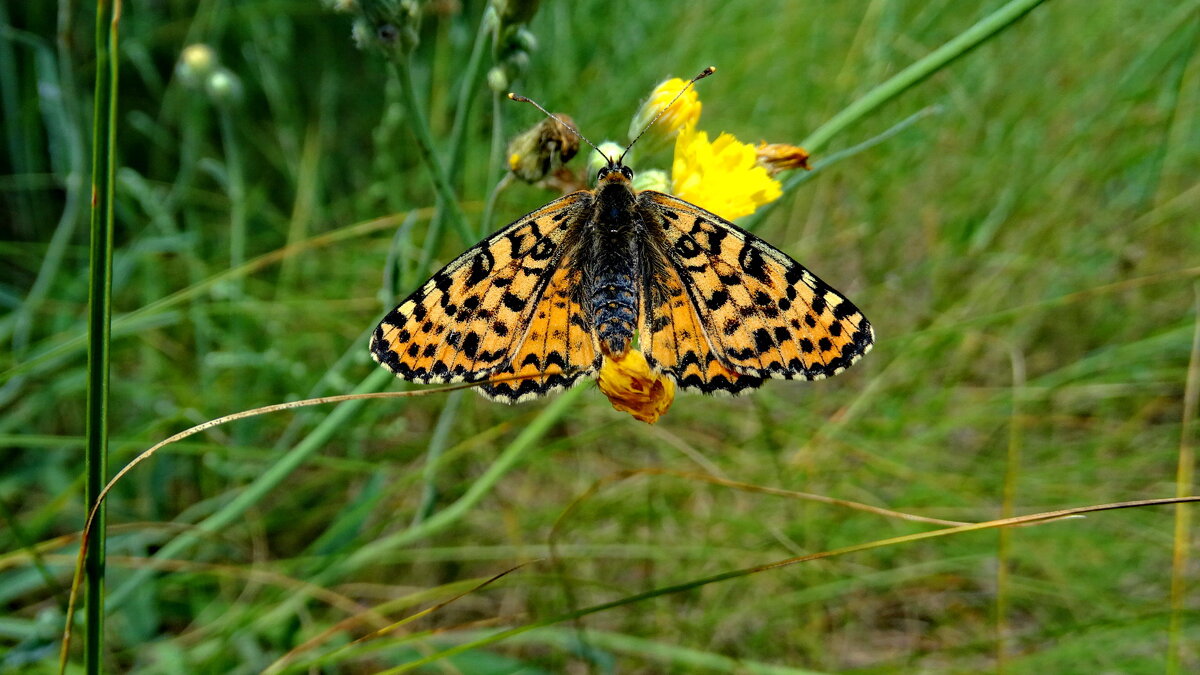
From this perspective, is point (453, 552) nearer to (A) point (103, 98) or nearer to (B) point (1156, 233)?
(A) point (103, 98)

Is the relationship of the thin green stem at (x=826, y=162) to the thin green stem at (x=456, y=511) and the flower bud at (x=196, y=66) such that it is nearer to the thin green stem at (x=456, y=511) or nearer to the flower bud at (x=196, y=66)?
the thin green stem at (x=456, y=511)

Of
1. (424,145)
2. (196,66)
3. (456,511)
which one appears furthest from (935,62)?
(196,66)

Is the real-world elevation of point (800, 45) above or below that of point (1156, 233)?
above

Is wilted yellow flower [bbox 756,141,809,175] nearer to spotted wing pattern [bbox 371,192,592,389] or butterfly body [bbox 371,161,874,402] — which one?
butterfly body [bbox 371,161,874,402]

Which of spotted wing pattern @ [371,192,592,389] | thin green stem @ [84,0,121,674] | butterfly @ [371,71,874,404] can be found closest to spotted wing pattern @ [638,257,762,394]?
butterfly @ [371,71,874,404]

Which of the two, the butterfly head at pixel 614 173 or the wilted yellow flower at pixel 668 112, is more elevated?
the wilted yellow flower at pixel 668 112

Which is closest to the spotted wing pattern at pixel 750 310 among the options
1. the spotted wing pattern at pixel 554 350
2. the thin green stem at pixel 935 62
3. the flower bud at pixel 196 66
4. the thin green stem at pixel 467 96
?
the spotted wing pattern at pixel 554 350

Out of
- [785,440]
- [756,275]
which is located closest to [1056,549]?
[785,440]

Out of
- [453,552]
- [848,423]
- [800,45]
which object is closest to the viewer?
[453,552]
